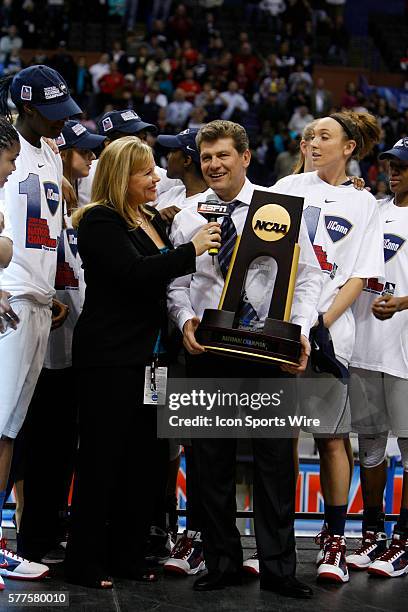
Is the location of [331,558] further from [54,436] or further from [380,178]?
[380,178]

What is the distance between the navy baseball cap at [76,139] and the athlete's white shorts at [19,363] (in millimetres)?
973

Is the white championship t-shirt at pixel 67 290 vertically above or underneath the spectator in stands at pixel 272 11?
underneath

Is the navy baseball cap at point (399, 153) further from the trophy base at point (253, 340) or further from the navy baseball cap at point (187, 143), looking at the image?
the trophy base at point (253, 340)

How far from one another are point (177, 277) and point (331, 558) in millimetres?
1367

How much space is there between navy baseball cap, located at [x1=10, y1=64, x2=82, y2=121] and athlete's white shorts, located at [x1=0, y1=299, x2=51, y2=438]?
2.60ft

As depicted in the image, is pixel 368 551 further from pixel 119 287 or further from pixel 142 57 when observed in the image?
pixel 142 57

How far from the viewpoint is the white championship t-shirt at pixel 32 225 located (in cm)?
387

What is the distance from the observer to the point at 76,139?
4.57 metres

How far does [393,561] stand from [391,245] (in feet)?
4.62

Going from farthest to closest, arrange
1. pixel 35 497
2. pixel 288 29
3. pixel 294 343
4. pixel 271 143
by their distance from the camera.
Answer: pixel 288 29, pixel 271 143, pixel 35 497, pixel 294 343

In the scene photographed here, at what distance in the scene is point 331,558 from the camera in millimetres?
4066

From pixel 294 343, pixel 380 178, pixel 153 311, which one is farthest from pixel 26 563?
pixel 380 178

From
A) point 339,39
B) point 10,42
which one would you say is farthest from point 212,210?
point 339,39

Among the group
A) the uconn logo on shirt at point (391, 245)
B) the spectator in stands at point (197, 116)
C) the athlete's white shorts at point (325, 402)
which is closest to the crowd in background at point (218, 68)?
the spectator in stands at point (197, 116)
